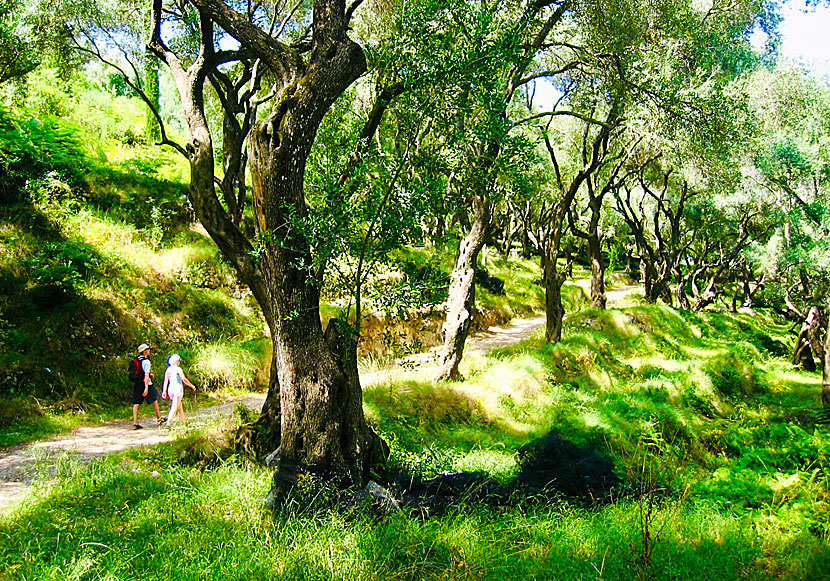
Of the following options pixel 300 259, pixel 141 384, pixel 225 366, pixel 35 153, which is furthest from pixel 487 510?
pixel 35 153

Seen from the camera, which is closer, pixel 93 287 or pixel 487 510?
pixel 487 510

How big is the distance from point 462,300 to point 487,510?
557cm

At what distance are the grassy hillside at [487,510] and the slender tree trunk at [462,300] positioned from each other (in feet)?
1.83

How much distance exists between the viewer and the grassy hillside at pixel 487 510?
5289 mm

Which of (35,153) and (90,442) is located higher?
(35,153)

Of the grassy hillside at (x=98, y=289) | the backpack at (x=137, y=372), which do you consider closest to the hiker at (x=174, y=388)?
the backpack at (x=137, y=372)

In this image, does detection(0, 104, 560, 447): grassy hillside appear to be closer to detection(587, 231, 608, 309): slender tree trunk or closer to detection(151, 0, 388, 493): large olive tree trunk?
detection(151, 0, 388, 493): large olive tree trunk

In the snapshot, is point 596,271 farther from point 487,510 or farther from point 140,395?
point 140,395

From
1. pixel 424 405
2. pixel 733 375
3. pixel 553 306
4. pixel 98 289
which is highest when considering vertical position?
pixel 98 289

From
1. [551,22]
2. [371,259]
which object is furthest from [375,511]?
[551,22]

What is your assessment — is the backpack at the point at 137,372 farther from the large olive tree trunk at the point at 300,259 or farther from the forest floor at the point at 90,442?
the large olive tree trunk at the point at 300,259

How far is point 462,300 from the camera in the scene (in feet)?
39.1

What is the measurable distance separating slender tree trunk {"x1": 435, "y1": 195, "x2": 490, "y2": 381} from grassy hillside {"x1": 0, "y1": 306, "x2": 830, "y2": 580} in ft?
1.83

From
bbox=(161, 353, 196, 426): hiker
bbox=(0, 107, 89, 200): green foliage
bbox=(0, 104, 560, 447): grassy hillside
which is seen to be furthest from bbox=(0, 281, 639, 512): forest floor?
bbox=(0, 107, 89, 200): green foliage
